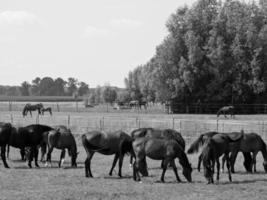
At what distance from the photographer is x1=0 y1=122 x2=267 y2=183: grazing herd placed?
16.5 m

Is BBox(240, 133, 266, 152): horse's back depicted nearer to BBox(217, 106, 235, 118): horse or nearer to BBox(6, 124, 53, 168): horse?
BBox(6, 124, 53, 168): horse

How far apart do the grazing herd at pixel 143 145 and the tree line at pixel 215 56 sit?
42689 mm

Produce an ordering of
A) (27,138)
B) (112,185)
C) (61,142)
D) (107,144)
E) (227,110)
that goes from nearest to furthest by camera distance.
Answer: (112,185) < (107,144) < (61,142) < (27,138) < (227,110)

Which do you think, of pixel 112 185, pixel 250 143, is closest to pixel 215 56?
pixel 250 143

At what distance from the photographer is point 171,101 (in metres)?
65.4

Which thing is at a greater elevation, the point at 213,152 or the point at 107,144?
the point at 107,144

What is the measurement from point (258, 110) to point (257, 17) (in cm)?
1264

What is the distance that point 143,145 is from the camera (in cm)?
1669

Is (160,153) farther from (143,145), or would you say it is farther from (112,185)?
(112,185)

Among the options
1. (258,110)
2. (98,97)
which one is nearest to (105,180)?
(258,110)

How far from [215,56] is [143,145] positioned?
4686 centimetres

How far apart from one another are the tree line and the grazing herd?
140 ft

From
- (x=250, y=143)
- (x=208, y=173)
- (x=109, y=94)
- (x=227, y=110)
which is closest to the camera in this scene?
(x=208, y=173)

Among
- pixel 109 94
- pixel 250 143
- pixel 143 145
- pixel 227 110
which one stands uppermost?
pixel 109 94
